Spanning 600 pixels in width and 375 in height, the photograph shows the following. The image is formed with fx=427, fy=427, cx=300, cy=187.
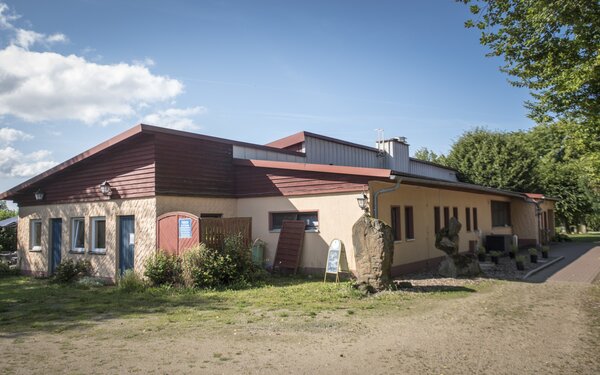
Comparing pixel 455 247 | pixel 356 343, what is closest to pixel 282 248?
pixel 455 247

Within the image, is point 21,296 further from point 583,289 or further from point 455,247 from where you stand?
point 583,289

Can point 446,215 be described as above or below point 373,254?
above

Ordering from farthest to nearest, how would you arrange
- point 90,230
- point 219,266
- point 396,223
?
point 90,230 → point 396,223 → point 219,266

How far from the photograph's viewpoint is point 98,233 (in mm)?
14539

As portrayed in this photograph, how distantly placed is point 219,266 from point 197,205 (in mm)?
3217

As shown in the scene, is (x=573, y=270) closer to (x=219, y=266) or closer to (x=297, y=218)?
(x=297, y=218)

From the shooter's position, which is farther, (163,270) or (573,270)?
(573,270)

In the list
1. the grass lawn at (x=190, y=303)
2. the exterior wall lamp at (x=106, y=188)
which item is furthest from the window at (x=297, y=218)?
the exterior wall lamp at (x=106, y=188)

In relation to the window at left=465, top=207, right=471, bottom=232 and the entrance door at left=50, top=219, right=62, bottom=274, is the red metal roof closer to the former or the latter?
the entrance door at left=50, top=219, right=62, bottom=274

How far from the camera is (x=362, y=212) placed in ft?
40.0

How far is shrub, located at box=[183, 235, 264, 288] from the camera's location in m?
11.2

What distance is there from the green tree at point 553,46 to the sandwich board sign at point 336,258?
672 cm

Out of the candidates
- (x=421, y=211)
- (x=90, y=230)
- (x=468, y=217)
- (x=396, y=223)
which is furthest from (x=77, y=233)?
(x=468, y=217)

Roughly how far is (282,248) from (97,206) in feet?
21.0
